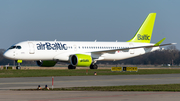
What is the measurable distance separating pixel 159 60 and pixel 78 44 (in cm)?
5219

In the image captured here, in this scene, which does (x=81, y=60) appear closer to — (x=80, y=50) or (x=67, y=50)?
(x=67, y=50)

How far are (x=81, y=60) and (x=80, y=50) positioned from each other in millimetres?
4088

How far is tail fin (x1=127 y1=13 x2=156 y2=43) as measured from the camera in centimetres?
6581

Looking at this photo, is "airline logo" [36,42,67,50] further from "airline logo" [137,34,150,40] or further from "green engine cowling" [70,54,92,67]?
"airline logo" [137,34,150,40]

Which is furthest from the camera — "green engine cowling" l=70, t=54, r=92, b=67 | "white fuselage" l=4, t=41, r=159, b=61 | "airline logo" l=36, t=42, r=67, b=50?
"green engine cowling" l=70, t=54, r=92, b=67

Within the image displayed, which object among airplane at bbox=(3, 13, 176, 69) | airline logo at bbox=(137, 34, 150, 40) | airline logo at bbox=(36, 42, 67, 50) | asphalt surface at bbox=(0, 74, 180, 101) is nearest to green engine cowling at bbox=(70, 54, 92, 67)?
airplane at bbox=(3, 13, 176, 69)

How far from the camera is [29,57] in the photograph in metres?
51.6

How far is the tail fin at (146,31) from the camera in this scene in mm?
65812

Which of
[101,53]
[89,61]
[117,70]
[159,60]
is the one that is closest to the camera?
[117,70]

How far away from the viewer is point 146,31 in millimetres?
66688

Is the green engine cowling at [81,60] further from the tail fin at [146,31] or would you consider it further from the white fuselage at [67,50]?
the tail fin at [146,31]
